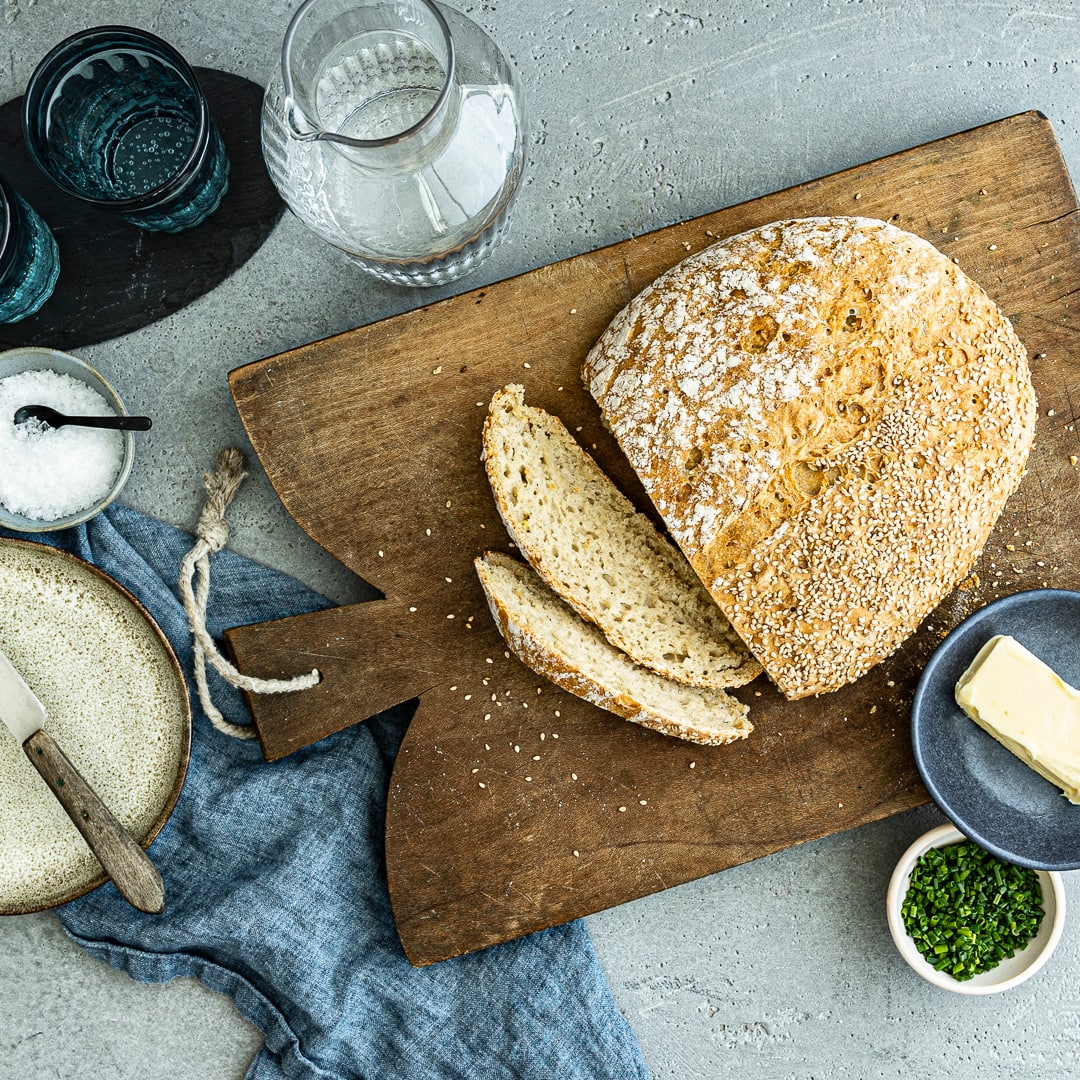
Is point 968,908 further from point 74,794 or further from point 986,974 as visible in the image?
point 74,794

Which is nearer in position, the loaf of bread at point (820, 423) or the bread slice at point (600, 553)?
the loaf of bread at point (820, 423)

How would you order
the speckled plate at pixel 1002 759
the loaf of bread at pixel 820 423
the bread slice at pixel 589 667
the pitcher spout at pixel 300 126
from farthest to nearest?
the speckled plate at pixel 1002 759 → the bread slice at pixel 589 667 → the loaf of bread at pixel 820 423 → the pitcher spout at pixel 300 126

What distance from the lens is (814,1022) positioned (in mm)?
2678

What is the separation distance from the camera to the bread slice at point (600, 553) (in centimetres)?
233

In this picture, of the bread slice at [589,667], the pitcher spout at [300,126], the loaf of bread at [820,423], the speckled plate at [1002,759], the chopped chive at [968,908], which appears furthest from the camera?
the chopped chive at [968,908]

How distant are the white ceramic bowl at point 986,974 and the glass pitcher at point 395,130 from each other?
6.54 feet

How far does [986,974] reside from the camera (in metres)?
2.52

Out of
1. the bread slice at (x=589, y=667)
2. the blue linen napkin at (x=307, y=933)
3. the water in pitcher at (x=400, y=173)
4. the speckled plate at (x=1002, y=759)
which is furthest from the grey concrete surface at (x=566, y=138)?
the speckled plate at (x=1002, y=759)

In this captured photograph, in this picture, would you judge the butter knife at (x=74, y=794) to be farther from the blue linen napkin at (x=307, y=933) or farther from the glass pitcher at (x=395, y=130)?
the glass pitcher at (x=395, y=130)

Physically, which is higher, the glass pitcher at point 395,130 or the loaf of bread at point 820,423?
the glass pitcher at point 395,130

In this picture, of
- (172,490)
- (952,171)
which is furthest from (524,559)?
(952,171)

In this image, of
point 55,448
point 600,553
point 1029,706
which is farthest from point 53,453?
point 1029,706

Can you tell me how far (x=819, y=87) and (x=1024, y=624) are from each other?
1577mm

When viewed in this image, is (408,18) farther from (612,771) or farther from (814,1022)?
(814,1022)
